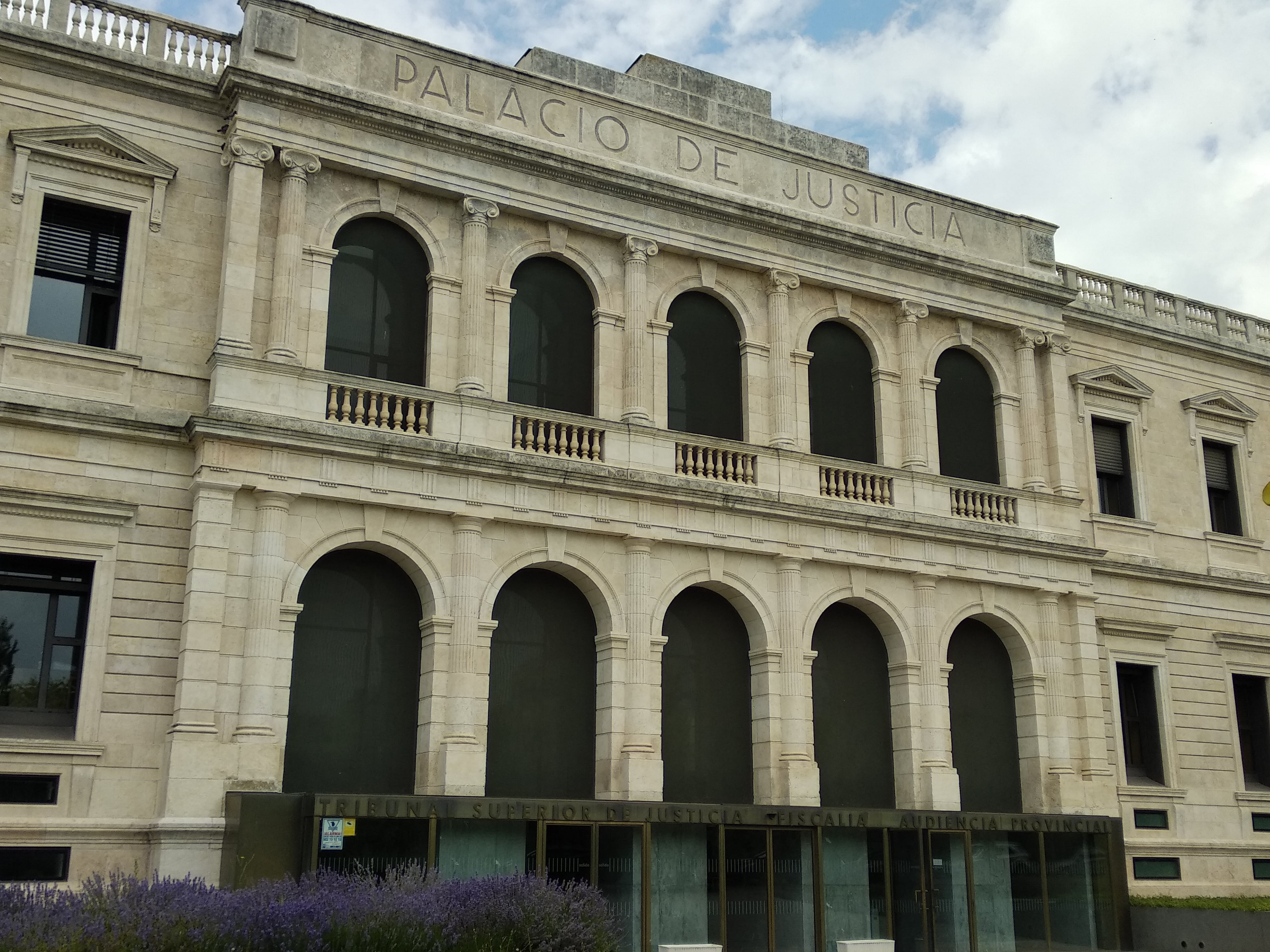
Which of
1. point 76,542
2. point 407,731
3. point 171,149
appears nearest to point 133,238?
point 171,149

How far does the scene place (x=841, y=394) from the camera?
26953mm

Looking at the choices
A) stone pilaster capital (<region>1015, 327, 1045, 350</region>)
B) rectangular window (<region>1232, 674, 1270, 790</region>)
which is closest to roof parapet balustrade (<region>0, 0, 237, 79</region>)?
stone pilaster capital (<region>1015, 327, 1045, 350</region>)

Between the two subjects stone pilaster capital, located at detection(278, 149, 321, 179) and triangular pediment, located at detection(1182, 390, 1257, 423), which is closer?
stone pilaster capital, located at detection(278, 149, 321, 179)

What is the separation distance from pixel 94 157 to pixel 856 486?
1444 centimetres

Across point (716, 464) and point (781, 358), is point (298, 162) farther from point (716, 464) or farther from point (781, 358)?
point (781, 358)

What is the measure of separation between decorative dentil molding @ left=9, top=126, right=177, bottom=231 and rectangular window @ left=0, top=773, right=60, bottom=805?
8.48 metres

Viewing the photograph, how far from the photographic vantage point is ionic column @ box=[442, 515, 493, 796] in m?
20.8

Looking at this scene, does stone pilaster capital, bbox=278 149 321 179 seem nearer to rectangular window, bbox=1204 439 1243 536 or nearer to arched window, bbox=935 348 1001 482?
arched window, bbox=935 348 1001 482

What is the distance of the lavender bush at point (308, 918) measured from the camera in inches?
469

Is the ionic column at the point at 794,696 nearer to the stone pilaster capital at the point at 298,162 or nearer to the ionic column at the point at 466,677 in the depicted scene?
the ionic column at the point at 466,677

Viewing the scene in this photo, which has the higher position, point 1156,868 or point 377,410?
point 377,410

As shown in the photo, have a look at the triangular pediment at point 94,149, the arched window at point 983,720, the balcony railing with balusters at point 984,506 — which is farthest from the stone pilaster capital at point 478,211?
the arched window at point 983,720

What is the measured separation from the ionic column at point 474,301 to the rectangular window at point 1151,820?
53.1ft

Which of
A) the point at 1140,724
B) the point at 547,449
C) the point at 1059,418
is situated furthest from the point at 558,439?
the point at 1140,724
